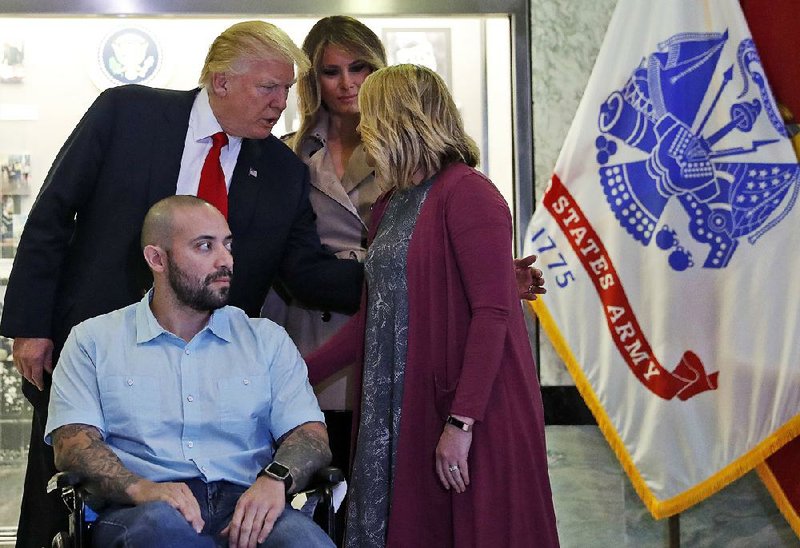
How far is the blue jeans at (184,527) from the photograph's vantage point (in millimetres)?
2188

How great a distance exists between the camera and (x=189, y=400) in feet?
8.25

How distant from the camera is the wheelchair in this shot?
7.39 feet

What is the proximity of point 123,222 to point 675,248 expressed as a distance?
1819mm

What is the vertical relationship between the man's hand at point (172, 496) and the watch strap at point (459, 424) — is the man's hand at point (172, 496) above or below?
below

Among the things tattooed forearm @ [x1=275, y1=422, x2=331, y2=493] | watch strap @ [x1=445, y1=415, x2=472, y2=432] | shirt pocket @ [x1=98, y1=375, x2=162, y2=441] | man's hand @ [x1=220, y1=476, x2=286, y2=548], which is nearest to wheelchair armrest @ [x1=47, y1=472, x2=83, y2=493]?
shirt pocket @ [x1=98, y1=375, x2=162, y2=441]

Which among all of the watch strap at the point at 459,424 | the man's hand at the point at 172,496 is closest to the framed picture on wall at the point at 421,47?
the watch strap at the point at 459,424

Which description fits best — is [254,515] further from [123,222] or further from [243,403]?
[123,222]

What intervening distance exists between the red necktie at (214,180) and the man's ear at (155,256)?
385 mm

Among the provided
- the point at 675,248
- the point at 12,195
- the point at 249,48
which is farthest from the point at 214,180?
the point at 675,248

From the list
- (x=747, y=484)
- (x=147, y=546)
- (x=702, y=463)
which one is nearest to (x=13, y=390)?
(x=147, y=546)

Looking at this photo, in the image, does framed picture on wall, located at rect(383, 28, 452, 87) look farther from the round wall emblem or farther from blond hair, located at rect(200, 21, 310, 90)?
blond hair, located at rect(200, 21, 310, 90)

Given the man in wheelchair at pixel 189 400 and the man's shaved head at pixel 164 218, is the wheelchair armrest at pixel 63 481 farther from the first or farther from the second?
the man's shaved head at pixel 164 218

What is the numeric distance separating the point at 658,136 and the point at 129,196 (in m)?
1.78

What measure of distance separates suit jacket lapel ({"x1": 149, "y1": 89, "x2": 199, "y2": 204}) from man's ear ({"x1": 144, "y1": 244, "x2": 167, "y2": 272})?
36cm
